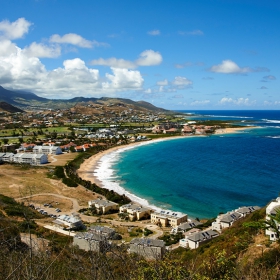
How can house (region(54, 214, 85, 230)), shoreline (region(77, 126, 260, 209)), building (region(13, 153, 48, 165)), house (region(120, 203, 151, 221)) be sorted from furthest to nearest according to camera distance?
building (region(13, 153, 48, 165))
shoreline (region(77, 126, 260, 209))
house (region(120, 203, 151, 221))
house (region(54, 214, 85, 230))

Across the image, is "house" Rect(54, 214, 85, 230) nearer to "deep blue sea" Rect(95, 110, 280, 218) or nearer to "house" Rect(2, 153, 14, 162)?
"deep blue sea" Rect(95, 110, 280, 218)

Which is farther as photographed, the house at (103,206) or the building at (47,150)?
the building at (47,150)

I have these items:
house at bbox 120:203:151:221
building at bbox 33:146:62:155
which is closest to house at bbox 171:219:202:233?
house at bbox 120:203:151:221

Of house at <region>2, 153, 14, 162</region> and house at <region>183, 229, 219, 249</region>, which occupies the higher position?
house at <region>183, 229, 219, 249</region>

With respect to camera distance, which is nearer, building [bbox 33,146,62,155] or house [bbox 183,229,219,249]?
house [bbox 183,229,219,249]

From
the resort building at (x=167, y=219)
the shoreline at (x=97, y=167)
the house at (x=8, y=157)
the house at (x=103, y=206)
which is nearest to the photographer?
the resort building at (x=167, y=219)

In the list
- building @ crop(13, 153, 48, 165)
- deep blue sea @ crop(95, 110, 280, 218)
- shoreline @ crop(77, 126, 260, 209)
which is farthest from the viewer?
building @ crop(13, 153, 48, 165)

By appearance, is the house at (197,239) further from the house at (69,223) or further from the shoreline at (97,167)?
the shoreline at (97,167)

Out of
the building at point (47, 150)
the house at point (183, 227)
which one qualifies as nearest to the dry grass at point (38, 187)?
the house at point (183, 227)
